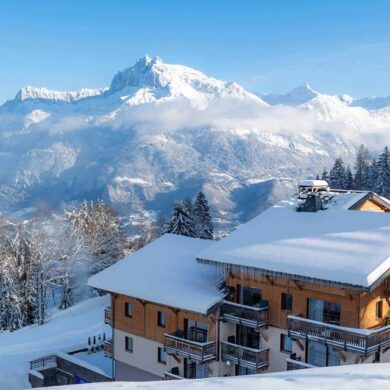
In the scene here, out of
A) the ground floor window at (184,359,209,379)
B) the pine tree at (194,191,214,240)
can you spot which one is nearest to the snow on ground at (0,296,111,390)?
the ground floor window at (184,359,209,379)

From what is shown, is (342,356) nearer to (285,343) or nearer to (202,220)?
(285,343)

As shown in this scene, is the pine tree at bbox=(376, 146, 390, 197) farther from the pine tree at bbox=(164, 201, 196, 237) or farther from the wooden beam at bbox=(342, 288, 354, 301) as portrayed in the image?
the wooden beam at bbox=(342, 288, 354, 301)

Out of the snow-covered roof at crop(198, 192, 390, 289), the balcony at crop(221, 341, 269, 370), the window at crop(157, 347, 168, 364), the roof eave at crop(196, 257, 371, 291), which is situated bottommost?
the window at crop(157, 347, 168, 364)

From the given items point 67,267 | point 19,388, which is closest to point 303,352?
point 19,388

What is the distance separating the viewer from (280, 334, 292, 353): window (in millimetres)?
28391

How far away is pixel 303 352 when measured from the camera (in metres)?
27.4

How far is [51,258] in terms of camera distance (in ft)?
196

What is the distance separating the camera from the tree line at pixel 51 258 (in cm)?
5734

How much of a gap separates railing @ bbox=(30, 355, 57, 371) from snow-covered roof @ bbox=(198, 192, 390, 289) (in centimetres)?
1642

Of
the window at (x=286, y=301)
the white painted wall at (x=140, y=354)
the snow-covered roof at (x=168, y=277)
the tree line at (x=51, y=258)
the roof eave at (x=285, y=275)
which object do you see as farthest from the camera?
the tree line at (x=51, y=258)

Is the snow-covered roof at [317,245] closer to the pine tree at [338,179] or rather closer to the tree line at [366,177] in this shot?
the pine tree at [338,179]

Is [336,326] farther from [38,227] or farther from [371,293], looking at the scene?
[38,227]

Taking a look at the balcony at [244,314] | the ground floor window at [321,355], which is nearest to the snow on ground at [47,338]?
the balcony at [244,314]

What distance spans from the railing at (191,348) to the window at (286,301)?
15.0 feet
